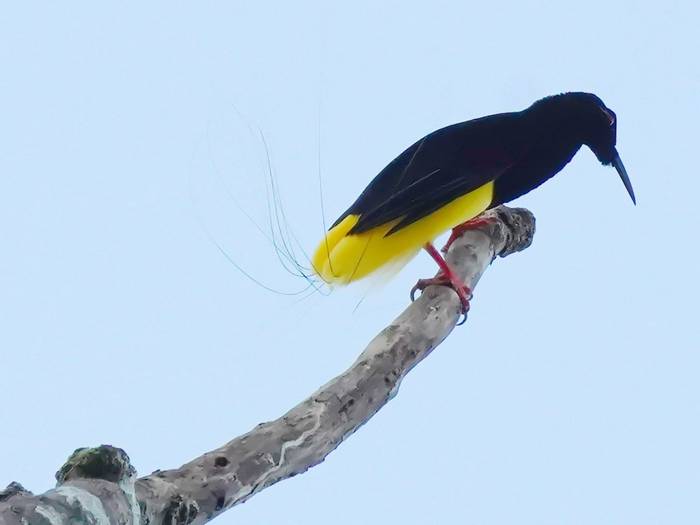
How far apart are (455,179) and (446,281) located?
0.53 metres

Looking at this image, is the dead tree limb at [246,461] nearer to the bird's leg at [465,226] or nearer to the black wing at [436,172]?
the black wing at [436,172]

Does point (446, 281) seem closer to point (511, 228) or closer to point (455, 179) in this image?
point (455, 179)

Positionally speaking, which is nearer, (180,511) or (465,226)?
(180,511)

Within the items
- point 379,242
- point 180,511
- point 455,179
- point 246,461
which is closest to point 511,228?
point 455,179

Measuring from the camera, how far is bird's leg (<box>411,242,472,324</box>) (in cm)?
385

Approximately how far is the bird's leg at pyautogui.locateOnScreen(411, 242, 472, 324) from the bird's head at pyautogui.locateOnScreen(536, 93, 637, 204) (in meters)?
0.94

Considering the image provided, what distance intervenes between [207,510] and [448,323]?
1423mm

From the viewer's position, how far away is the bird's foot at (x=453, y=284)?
3.83 meters

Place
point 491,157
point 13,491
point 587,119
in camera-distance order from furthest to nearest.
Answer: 1. point 587,119
2. point 491,157
3. point 13,491

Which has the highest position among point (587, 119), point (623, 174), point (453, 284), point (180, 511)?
point (587, 119)

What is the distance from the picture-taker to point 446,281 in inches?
152

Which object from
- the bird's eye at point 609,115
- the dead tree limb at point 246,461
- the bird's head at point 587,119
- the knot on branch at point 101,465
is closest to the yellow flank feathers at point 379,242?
the dead tree limb at point 246,461

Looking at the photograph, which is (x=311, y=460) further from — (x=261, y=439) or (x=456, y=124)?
(x=456, y=124)

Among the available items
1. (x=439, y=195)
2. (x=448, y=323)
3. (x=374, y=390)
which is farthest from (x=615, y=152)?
(x=374, y=390)
